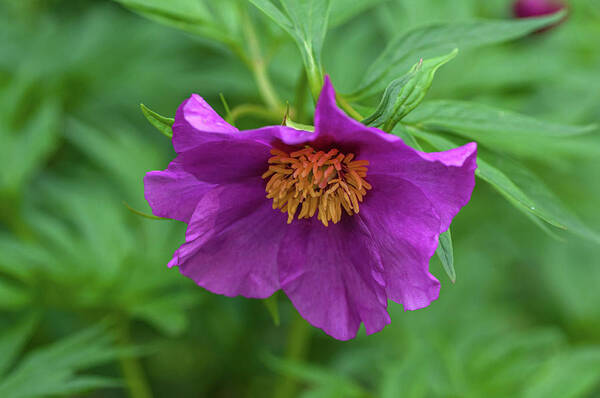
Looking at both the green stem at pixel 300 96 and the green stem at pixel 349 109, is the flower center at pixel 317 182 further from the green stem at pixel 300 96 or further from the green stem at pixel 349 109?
the green stem at pixel 300 96

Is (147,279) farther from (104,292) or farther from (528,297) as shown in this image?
(528,297)

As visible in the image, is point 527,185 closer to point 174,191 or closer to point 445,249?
point 445,249

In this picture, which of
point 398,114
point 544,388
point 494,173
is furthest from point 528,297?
point 398,114

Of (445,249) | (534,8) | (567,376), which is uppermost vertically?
(445,249)

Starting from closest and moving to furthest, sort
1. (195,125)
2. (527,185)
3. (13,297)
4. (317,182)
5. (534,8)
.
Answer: (195,125) → (317,182) → (527,185) → (13,297) → (534,8)

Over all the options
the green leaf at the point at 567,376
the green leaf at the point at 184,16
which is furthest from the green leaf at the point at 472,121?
the green leaf at the point at 567,376

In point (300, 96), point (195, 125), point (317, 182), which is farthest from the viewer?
point (300, 96)

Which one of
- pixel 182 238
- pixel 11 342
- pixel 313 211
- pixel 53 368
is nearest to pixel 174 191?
pixel 313 211
